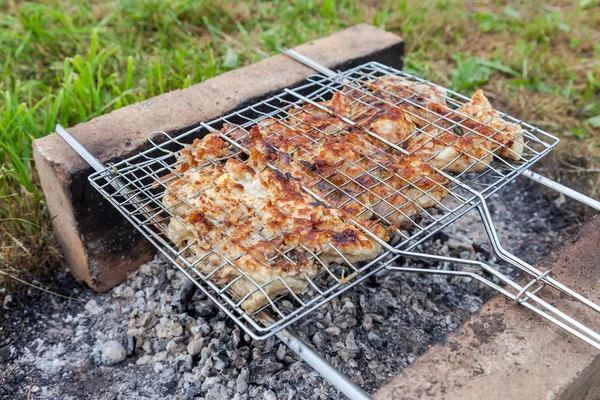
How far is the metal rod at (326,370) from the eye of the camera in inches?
73.0

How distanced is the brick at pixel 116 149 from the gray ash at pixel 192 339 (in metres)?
0.18

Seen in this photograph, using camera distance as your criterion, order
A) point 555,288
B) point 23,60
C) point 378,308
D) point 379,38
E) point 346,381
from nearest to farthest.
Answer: point 346,381 < point 555,288 < point 378,308 < point 379,38 < point 23,60

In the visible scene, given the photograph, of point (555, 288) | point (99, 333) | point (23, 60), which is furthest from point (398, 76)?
point (23, 60)

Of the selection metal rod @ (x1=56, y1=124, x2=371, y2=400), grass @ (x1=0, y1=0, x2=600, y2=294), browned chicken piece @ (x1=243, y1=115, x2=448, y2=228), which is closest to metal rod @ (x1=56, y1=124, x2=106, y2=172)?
grass @ (x1=0, y1=0, x2=600, y2=294)

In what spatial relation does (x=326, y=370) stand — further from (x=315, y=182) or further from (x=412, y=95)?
(x=412, y=95)

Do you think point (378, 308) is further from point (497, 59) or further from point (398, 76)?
point (497, 59)

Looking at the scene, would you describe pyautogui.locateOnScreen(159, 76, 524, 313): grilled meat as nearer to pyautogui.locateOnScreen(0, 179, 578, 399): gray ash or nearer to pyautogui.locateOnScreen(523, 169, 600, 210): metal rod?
pyautogui.locateOnScreen(523, 169, 600, 210): metal rod

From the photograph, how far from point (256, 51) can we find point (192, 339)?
116 inches

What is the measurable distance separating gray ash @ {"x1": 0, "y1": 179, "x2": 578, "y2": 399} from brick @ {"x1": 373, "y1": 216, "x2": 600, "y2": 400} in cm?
68

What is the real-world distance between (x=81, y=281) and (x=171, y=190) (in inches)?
49.5

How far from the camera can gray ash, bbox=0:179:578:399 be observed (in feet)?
8.90

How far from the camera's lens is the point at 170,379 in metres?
2.76

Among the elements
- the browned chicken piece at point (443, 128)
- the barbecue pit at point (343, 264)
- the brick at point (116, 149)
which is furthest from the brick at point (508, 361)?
the brick at point (116, 149)

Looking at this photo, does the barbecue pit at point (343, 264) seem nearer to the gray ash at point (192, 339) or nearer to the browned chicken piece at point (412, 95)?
the browned chicken piece at point (412, 95)
